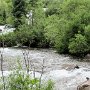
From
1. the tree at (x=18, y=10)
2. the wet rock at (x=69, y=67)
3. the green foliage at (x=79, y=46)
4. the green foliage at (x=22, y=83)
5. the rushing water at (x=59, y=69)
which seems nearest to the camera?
the green foliage at (x=22, y=83)

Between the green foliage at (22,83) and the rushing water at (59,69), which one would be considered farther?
the rushing water at (59,69)

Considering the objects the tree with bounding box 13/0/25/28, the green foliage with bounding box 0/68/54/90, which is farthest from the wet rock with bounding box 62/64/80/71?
the tree with bounding box 13/0/25/28

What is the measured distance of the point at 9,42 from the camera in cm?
3922

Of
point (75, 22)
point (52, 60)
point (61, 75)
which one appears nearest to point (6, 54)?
point (52, 60)

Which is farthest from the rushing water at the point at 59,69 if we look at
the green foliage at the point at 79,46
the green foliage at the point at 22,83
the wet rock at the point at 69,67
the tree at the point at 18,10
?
the tree at the point at 18,10

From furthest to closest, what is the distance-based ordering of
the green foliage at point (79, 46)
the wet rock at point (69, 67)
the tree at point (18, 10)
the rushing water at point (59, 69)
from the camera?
the tree at point (18, 10)
the green foliage at point (79, 46)
the wet rock at point (69, 67)
the rushing water at point (59, 69)

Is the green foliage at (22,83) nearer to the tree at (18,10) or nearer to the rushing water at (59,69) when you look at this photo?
the rushing water at (59,69)

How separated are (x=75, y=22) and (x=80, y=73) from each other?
38.1 feet

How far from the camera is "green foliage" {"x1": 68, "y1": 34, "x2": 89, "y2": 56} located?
101 feet

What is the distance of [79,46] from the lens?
30.8 m

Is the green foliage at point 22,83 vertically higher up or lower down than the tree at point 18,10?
higher up

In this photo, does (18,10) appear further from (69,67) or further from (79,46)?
(69,67)

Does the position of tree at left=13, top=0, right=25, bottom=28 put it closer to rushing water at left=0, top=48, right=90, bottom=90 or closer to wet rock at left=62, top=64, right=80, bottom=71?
rushing water at left=0, top=48, right=90, bottom=90

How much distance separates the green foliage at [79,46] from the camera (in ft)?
101
